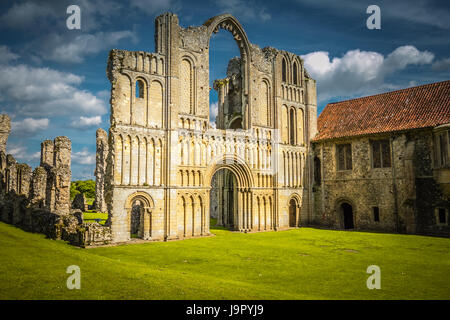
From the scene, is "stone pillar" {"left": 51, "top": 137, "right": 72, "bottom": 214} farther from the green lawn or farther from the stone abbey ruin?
the green lawn

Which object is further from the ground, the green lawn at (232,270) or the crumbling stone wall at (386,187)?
the crumbling stone wall at (386,187)

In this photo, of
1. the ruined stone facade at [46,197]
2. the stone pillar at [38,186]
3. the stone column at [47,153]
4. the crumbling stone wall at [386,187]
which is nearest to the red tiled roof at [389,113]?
the crumbling stone wall at [386,187]

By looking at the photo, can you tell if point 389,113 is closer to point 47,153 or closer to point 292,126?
point 292,126

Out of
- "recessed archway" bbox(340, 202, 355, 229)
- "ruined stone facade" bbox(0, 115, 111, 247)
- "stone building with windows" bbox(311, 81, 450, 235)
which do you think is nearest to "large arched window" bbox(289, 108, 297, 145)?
"stone building with windows" bbox(311, 81, 450, 235)

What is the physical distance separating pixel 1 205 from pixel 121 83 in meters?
16.8

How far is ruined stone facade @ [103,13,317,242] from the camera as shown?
20.8m

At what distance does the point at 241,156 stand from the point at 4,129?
2735 cm

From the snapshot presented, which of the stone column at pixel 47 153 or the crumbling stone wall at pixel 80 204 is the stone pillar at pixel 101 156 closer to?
the crumbling stone wall at pixel 80 204

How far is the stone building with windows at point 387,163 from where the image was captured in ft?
76.4

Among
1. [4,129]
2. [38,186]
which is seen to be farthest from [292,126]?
[4,129]

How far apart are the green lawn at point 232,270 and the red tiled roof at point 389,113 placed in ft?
29.7

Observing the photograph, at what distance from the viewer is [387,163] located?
2586cm

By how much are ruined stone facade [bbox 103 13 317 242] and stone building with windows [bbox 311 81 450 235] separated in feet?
6.06

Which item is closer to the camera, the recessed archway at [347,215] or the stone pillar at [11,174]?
the recessed archway at [347,215]
